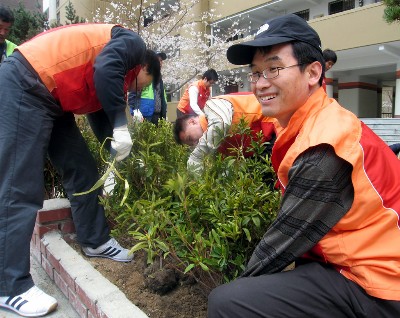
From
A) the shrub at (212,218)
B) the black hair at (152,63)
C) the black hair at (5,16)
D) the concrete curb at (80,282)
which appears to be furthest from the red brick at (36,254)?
the black hair at (5,16)

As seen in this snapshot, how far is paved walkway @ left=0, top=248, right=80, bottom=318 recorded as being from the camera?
6.74 ft

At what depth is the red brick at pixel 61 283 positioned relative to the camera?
2.25 m

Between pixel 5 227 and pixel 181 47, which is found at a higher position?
pixel 181 47

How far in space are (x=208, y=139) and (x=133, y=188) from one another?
0.55 metres

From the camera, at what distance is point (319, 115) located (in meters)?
1.27

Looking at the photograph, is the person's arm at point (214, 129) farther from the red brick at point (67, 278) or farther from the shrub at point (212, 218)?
the red brick at point (67, 278)

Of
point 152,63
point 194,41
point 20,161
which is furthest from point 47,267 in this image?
point 194,41

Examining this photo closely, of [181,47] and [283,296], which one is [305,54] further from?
[181,47]

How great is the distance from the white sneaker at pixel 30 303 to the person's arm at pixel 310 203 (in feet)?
4.53

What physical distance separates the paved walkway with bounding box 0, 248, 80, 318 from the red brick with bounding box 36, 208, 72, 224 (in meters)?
0.34

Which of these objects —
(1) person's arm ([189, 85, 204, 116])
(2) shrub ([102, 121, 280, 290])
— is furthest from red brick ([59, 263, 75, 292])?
(1) person's arm ([189, 85, 204, 116])

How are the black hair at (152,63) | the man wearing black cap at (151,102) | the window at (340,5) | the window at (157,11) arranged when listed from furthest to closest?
the window at (157,11) → the window at (340,5) → the man wearing black cap at (151,102) → the black hair at (152,63)

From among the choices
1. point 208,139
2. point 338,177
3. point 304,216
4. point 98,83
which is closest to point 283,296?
point 304,216

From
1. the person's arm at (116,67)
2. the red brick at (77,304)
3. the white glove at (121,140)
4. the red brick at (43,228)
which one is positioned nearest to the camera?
the red brick at (77,304)
